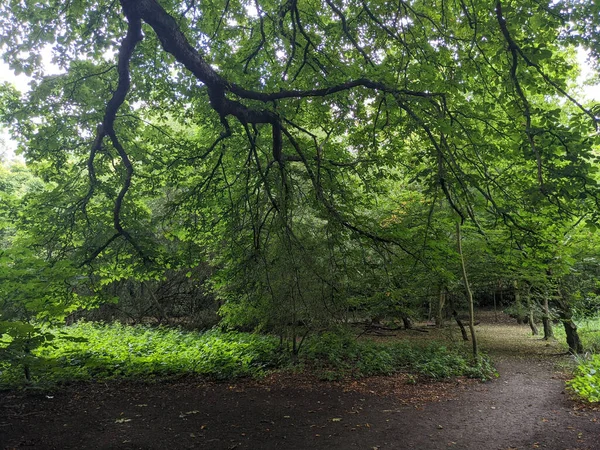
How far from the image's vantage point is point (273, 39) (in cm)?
650

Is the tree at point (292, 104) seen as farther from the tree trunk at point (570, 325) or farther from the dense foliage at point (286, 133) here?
the tree trunk at point (570, 325)

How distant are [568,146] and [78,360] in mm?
9183

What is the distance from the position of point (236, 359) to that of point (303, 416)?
3188mm

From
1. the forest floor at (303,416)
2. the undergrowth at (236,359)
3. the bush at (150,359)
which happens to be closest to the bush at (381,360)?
the undergrowth at (236,359)

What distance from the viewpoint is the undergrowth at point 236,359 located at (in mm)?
7715

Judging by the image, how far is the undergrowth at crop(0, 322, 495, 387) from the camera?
7715mm

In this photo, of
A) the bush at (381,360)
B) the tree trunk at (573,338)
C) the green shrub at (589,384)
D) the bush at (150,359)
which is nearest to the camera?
the green shrub at (589,384)

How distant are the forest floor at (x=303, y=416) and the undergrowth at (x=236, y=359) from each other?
1.31ft

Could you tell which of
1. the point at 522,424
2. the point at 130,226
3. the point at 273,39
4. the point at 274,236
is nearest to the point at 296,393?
the point at 274,236

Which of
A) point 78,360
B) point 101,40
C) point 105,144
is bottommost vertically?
point 78,360

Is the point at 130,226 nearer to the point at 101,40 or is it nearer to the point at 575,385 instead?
the point at 101,40

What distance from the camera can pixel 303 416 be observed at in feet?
19.4

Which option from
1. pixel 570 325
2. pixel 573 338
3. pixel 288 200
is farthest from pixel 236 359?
pixel 573 338

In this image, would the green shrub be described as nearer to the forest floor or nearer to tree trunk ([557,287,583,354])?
the forest floor
